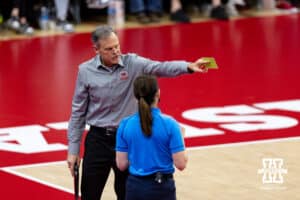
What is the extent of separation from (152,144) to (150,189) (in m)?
0.30

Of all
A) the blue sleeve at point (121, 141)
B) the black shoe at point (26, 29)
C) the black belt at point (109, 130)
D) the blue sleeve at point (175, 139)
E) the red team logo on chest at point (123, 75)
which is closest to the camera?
the blue sleeve at point (175, 139)

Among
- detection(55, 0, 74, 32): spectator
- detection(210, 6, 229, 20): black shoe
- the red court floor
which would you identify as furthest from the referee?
detection(210, 6, 229, 20): black shoe

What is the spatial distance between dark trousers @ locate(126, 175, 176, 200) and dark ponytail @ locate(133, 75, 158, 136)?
337mm

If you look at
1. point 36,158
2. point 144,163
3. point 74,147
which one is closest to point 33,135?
point 36,158

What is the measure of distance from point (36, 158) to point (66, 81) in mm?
3911

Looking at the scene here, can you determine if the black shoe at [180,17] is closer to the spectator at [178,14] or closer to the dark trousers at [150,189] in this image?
the spectator at [178,14]

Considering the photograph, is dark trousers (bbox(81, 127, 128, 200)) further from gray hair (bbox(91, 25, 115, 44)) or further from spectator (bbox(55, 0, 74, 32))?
spectator (bbox(55, 0, 74, 32))

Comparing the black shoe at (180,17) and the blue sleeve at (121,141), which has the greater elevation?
the blue sleeve at (121,141)

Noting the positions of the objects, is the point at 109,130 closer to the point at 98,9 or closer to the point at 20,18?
the point at 20,18

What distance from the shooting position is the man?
798cm

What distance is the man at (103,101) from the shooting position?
26.2 feet

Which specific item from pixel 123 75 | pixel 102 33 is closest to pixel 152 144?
pixel 123 75

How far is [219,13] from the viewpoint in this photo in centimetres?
2028

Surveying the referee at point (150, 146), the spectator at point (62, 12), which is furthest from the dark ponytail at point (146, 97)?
the spectator at point (62, 12)
